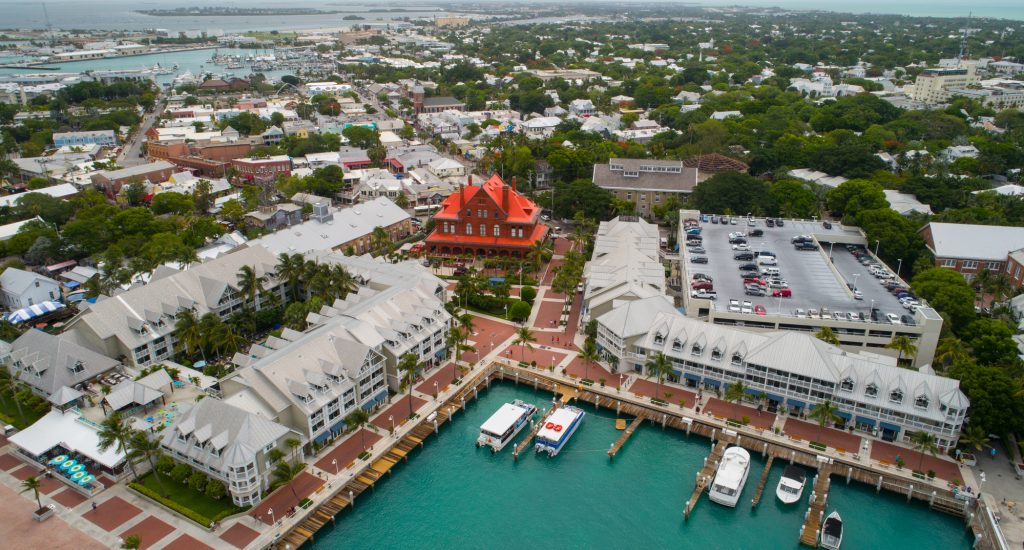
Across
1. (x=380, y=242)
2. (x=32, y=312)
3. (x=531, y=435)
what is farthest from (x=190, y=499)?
(x=380, y=242)

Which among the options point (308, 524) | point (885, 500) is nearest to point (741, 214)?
point (885, 500)

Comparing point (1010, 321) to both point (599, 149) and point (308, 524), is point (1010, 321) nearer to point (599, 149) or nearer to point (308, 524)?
point (308, 524)

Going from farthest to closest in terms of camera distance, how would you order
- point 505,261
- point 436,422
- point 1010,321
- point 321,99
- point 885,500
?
point 321,99
point 505,261
point 1010,321
point 436,422
point 885,500

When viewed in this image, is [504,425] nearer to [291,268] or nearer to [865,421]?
[865,421]

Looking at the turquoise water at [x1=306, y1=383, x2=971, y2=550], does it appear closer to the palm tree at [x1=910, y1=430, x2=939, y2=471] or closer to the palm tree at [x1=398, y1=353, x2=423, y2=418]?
the palm tree at [x1=910, y1=430, x2=939, y2=471]

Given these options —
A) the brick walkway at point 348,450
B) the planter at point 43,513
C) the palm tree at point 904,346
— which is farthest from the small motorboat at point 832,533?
the planter at point 43,513
